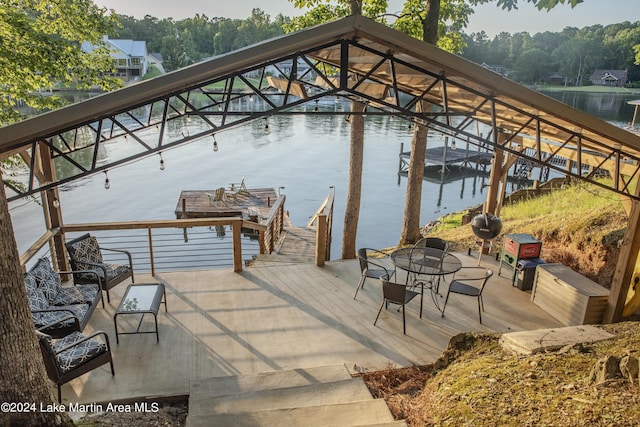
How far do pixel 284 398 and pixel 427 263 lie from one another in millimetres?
3007

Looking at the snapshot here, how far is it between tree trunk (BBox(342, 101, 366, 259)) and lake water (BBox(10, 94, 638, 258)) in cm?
416

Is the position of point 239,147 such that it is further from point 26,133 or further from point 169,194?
point 26,133

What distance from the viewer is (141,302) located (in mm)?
4777

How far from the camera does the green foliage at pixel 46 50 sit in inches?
275

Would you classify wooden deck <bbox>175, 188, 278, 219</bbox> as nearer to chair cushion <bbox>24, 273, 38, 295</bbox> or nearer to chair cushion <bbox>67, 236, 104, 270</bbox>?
chair cushion <bbox>67, 236, 104, 270</bbox>

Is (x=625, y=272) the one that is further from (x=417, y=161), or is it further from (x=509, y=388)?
(x=417, y=161)

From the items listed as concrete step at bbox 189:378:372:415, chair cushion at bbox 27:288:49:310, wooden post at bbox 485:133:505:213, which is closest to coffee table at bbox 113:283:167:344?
chair cushion at bbox 27:288:49:310

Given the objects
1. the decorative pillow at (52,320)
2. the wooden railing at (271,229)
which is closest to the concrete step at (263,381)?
the decorative pillow at (52,320)

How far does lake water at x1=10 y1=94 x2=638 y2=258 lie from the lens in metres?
17.7

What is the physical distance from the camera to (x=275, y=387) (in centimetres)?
394

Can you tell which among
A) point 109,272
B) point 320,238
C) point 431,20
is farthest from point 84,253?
point 431,20

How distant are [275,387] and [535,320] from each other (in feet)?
11.9

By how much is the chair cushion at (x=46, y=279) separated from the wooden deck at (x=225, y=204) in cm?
1032

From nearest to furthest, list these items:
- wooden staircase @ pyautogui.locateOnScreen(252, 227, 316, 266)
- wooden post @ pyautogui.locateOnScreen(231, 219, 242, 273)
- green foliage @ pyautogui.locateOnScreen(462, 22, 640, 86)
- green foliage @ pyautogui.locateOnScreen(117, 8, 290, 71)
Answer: wooden post @ pyautogui.locateOnScreen(231, 219, 242, 273) → wooden staircase @ pyautogui.locateOnScreen(252, 227, 316, 266) → green foliage @ pyautogui.locateOnScreen(462, 22, 640, 86) → green foliage @ pyautogui.locateOnScreen(117, 8, 290, 71)
